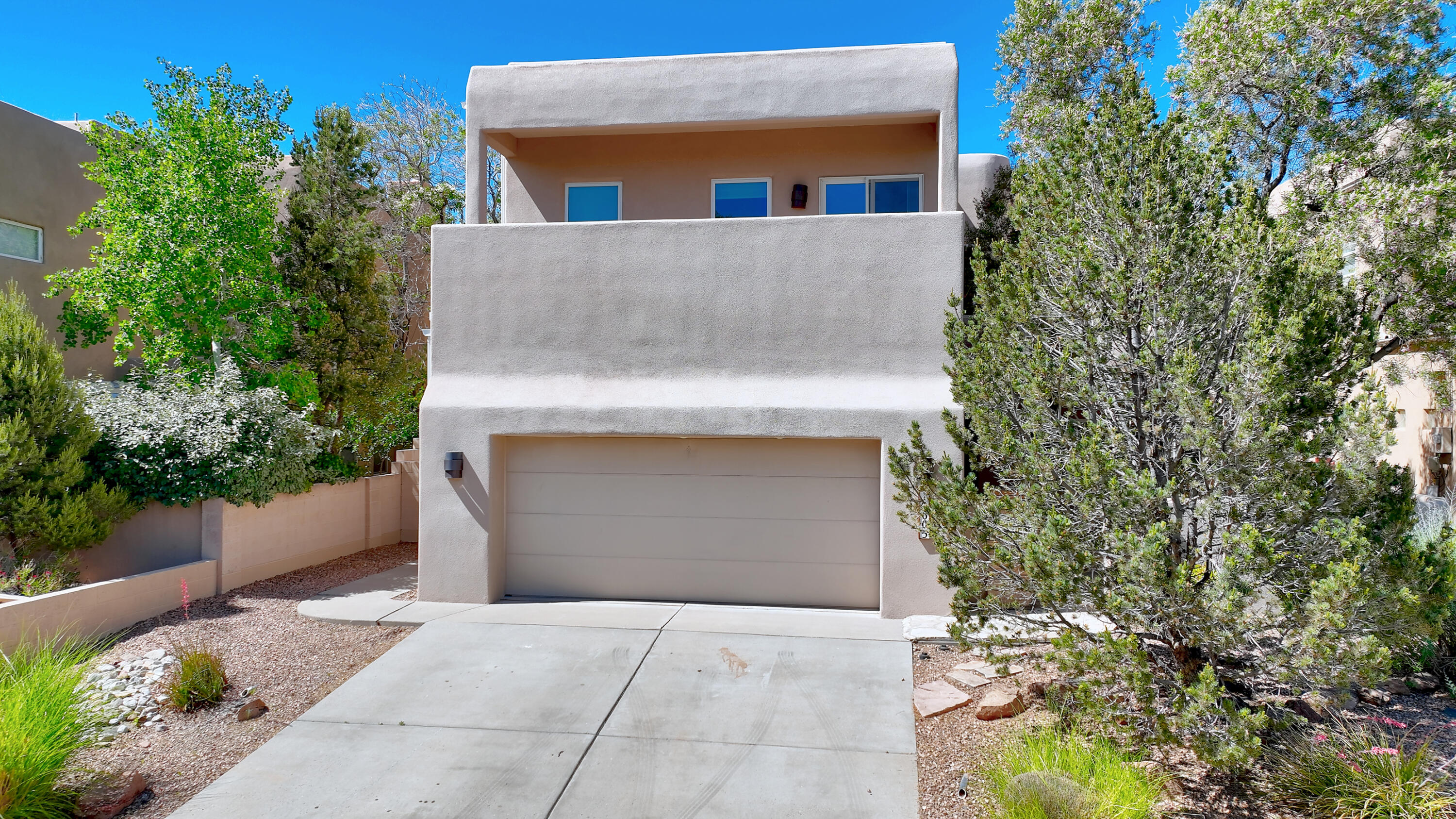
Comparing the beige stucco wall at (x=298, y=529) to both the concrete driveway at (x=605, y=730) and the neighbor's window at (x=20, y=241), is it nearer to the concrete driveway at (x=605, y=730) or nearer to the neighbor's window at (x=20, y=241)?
the concrete driveway at (x=605, y=730)

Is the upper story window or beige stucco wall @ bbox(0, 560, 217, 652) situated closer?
beige stucco wall @ bbox(0, 560, 217, 652)

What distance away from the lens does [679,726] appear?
5984mm

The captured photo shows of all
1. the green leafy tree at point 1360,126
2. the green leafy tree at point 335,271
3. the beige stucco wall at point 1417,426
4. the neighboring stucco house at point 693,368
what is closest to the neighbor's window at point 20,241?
the green leafy tree at point 335,271

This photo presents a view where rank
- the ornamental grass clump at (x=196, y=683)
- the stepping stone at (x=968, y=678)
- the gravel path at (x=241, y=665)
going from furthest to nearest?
the stepping stone at (x=968, y=678) → the ornamental grass clump at (x=196, y=683) → the gravel path at (x=241, y=665)

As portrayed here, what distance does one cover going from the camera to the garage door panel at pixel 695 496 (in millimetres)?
9031

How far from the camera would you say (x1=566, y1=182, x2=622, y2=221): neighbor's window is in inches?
430

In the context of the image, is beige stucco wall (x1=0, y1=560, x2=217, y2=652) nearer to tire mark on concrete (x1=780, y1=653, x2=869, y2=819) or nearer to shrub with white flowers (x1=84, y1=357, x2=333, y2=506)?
shrub with white flowers (x1=84, y1=357, x2=333, y2=506)

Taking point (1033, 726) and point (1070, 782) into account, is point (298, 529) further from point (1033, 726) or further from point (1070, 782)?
point (1070, 782)

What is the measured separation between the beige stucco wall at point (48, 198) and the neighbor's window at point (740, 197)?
11.1 m

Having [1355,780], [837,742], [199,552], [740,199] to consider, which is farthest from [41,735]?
[740,199]

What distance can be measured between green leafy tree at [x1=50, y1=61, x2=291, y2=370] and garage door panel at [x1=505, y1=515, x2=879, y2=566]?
5460 mm

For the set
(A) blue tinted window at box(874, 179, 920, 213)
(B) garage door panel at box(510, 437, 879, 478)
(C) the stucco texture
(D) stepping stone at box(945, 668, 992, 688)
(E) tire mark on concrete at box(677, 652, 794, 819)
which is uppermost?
(A) blue tinted window at box(874, 179, 920, 213)

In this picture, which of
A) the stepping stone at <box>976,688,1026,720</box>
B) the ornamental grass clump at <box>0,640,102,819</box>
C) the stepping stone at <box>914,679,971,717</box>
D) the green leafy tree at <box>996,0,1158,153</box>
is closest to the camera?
the ornamental grass clump at <box>0,640,102,819</box>

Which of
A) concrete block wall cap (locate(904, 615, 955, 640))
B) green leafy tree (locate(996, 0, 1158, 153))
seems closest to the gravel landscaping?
concrete block wall cap (locate(904, 615, 955, 640))
